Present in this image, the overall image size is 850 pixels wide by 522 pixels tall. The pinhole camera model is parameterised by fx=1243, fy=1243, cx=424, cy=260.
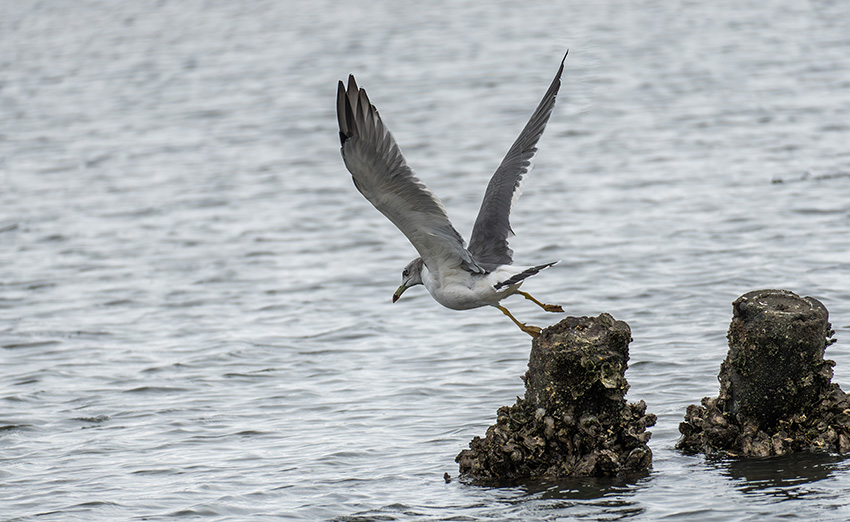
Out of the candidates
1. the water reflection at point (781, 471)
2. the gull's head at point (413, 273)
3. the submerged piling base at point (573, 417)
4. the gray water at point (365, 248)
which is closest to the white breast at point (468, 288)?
the gull's head at point (413, 273)

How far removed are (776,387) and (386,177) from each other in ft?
9.33

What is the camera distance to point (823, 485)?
7.50 meters

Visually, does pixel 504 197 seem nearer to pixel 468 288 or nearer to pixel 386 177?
pixel 468 288

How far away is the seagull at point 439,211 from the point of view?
7.81 m

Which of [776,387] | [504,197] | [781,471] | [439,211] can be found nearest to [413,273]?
[504,197]

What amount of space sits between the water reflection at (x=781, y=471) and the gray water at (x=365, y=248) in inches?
1.2

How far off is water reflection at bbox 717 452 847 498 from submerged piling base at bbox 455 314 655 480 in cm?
60

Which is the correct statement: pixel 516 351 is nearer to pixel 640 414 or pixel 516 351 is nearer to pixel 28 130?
pixel 640 414

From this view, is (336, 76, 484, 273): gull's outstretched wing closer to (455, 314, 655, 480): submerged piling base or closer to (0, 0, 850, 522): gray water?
(455, 314, 655, 480): submerged piling base

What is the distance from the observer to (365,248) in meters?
17.8

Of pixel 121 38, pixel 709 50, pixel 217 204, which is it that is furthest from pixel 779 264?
pixel 121 38

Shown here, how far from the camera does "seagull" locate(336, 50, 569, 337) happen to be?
25.6 ft

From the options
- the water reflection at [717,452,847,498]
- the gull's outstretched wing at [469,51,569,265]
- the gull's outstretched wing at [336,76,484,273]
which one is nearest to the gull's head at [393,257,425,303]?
the gull's outstretched wing at [469,51,569,265]

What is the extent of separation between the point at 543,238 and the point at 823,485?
9936 millimetres
